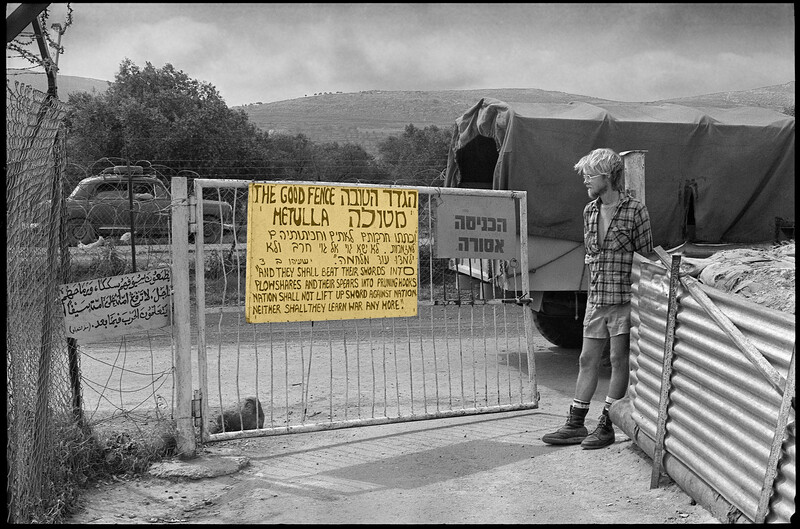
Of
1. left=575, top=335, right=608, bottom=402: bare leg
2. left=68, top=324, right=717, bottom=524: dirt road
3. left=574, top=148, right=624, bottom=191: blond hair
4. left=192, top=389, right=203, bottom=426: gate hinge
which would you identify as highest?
left=574, top=148, right=624, bottom=191: blond hair

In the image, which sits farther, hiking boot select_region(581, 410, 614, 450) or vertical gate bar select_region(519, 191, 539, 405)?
vertical gate bar select_region(519, 191, 539, 405)

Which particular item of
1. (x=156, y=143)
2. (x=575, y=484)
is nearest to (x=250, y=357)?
(x=575, y=484)

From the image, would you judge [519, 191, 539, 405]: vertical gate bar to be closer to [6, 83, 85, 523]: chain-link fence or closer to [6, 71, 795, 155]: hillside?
[6, 83, 85, 523]: chain-link fence

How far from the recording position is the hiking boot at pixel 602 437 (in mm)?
5348

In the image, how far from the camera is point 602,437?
5.37 meters

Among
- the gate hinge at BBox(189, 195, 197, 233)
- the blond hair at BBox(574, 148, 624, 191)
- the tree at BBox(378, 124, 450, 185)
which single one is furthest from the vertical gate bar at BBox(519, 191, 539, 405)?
the tree at BBox(378, 124, 450, 185)

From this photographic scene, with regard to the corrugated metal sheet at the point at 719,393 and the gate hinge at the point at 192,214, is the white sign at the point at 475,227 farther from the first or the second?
the gate hinge at the point at 192,214

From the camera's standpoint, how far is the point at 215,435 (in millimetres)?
5457

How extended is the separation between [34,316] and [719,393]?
11.9ft

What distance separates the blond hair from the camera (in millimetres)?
5348

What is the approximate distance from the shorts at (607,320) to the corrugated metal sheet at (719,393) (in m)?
0.28

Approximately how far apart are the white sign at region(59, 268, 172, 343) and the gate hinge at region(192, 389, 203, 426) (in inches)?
20.8

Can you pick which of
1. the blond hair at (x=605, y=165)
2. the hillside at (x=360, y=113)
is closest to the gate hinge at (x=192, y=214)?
the blond hair at (x=605, y=165)

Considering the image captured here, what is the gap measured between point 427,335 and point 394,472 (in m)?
5.76
